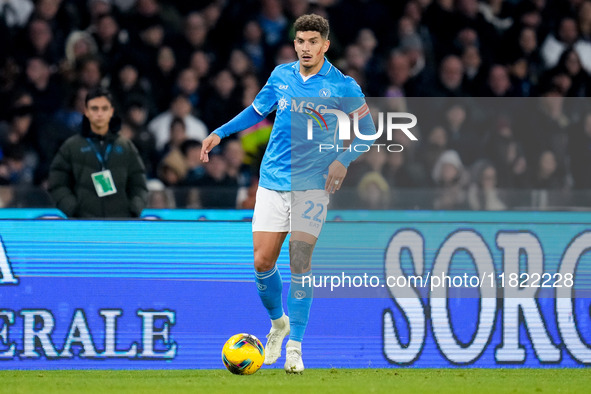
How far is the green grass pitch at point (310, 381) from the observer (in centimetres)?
587

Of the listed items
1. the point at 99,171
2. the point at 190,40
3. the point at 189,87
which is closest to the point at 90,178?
the point at 99,171

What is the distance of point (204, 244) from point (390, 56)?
439 cm

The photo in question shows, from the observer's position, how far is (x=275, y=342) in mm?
6551

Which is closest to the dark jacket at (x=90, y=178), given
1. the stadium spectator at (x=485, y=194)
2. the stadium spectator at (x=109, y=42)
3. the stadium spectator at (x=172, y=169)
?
the stadium spectator at (x=172, y=169)

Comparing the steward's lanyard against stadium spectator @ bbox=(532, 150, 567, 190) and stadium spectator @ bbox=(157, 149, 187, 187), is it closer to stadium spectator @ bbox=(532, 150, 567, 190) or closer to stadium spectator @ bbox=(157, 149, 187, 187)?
stadium spectator @ bbox=(157, 149, 187, 187)

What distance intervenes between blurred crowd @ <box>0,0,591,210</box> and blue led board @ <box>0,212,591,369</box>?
1.33 meters

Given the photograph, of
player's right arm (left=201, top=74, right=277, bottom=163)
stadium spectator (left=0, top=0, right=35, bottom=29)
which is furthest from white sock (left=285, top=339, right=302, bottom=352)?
stadium spectator (left=0, top=0, right=35, bottom=29)

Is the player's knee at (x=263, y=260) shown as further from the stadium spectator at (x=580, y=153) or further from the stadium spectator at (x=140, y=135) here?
the stadium spectator at (x=140, y=135)

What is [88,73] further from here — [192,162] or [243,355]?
[243,355]

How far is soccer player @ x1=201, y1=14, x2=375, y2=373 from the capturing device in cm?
626

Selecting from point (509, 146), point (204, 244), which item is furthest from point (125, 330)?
point (509, 146)

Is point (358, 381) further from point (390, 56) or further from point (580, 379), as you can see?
point (390, 56)

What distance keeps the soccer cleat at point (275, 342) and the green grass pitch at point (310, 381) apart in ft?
0.31

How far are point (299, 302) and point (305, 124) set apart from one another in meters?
1.03
